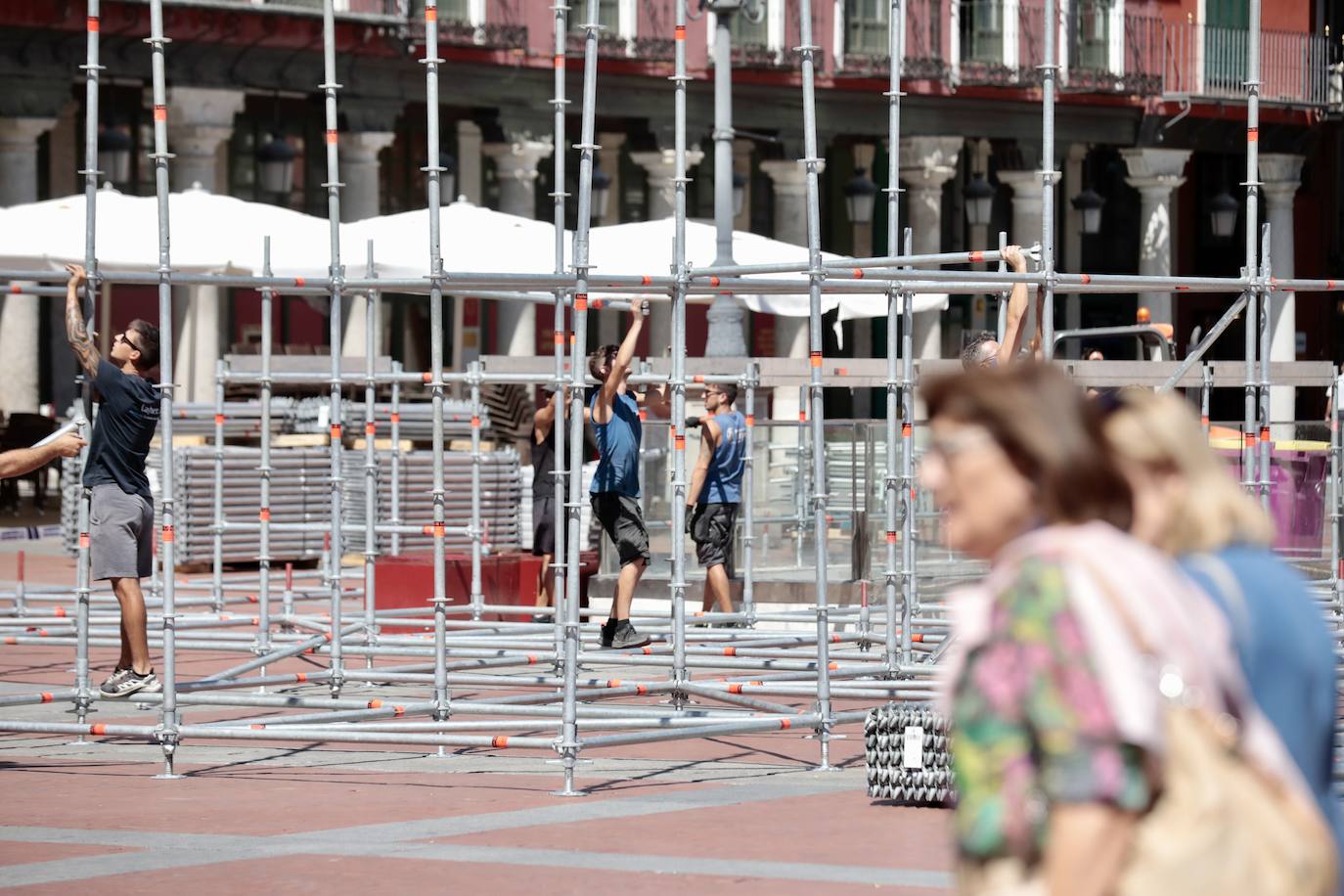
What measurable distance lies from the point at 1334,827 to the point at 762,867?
4.24 metres

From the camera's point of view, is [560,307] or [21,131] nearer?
[560,307]

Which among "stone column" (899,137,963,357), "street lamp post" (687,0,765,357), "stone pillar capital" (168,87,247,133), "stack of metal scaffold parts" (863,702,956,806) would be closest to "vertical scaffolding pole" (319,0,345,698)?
"stack of metal scaffold parts" (863,702,956,806)

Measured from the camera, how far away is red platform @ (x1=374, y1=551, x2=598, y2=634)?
15.8m

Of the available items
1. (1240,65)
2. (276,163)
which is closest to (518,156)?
(276,163)

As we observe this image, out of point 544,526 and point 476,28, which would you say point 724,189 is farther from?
point 476,28

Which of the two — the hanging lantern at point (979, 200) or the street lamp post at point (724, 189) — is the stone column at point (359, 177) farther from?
the street lamp post at point (724, 189)

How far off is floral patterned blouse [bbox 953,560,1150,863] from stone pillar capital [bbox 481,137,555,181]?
3254cm

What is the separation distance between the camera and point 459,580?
1585 centimetres

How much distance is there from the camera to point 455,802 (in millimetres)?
9203

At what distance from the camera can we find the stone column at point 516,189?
117 ft

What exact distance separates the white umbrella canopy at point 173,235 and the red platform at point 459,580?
3241 mm

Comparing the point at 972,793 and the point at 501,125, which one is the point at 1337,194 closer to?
the point at 501,125

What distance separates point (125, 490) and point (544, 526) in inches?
178

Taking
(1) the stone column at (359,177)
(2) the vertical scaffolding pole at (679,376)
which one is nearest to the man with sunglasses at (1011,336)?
(2) the vertical scaffolding pole at (679,376)
